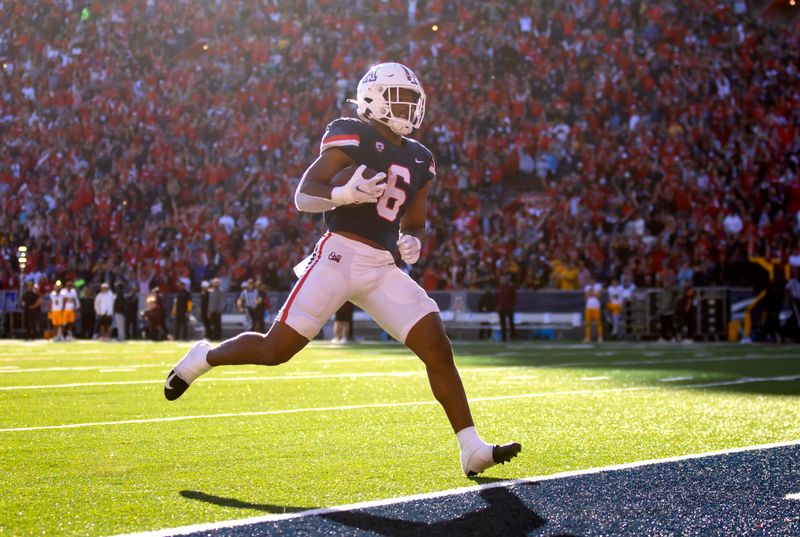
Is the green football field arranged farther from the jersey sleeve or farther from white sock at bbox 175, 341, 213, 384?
the jersey sleeve

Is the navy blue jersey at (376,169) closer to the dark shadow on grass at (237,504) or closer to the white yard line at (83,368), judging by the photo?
the dark shadow on grass at (237,504)

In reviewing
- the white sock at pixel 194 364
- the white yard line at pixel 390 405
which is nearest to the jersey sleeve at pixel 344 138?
the white sock at pixel 194 364

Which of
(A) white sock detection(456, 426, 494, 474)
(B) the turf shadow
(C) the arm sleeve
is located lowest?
(B) the turf shadow

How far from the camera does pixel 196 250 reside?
29.0 metres

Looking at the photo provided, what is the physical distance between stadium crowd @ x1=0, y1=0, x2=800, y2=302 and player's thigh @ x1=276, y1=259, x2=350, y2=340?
61.7 ft

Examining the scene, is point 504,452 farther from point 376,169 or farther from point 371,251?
point 376,169

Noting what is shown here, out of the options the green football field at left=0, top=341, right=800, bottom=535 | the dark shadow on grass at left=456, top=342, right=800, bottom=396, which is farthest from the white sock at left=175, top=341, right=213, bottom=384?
the dark shadow on grass at left=456, top=342, right=800, bottom=396

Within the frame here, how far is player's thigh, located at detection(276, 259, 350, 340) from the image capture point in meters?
5.35

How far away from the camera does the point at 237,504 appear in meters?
4.28

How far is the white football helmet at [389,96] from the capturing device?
5.46 metres

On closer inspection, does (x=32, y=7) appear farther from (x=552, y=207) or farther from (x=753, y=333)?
(x=753, y=333)

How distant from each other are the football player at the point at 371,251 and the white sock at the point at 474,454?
124 millimetres

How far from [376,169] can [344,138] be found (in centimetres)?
21

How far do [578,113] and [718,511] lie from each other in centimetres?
2390
